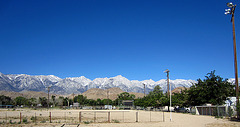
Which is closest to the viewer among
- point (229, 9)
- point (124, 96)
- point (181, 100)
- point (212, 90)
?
point (229, 9)

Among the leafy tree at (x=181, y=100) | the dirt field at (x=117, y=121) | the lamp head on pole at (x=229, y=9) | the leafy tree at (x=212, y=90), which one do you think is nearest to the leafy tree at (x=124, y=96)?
the leafy tree at (x=181, y=100)

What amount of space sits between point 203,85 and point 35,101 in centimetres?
11398

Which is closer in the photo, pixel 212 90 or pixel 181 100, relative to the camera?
pixel 212 90

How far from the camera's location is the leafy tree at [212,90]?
162 ft

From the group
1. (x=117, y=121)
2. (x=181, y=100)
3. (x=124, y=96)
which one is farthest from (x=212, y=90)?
(x=124, y=96)

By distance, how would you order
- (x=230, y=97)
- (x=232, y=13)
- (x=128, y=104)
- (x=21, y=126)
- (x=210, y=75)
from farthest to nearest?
(x=128, y=104) → (x=210, y=75) → (x=230, y=97) → (x=232, y=13) → (x=21, y=126)

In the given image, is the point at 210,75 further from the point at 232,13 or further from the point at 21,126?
the point at 21,126

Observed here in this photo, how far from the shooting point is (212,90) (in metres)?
51.1

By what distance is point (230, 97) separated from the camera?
49656mm

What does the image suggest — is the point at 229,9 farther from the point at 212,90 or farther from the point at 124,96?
the point at 124,96

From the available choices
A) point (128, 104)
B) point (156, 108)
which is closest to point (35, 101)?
point (128, 104)

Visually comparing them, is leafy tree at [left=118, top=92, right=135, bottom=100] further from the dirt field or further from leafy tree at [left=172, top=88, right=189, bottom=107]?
the dirt field

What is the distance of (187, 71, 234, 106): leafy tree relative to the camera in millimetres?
49500

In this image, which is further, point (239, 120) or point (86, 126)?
point (239, 120)
